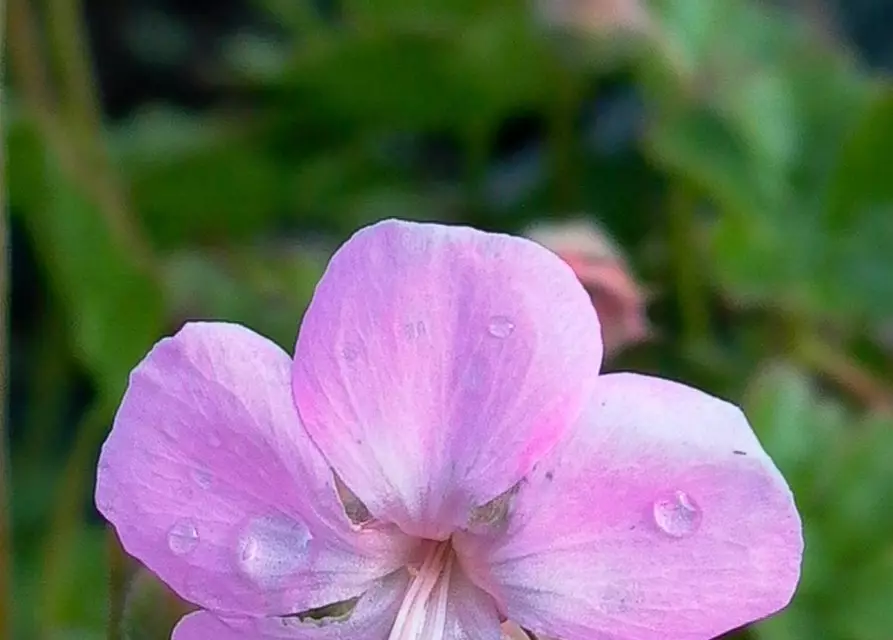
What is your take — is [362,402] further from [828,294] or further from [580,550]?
[828,294]

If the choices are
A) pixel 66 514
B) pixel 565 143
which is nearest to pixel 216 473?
pixel 66 514

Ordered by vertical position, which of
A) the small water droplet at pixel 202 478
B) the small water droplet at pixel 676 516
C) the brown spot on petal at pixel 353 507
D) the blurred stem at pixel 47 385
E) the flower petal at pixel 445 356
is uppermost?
the flower petal at pixel 445 356

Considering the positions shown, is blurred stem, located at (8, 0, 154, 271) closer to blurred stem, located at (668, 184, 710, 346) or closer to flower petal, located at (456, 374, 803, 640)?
blurred stem, located at (668, 184, 710, 346)

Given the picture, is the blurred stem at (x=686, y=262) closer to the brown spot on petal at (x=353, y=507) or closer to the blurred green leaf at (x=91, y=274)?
the blurred green leaf at (x=91, y=274)

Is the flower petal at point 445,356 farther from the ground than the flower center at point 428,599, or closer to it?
farther from the ground

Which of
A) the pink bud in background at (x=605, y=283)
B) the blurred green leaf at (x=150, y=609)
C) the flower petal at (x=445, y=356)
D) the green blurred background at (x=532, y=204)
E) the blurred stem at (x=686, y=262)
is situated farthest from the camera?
the blurred stem at (x=686, y=262)

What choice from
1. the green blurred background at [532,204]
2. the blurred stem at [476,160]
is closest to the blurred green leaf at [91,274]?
the green blurred background at [532,204]

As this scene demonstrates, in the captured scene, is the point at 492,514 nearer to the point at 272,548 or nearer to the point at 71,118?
the point at 272,548

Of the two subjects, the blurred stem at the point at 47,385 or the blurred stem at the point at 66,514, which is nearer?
the blurred stem at the point at 66,514
